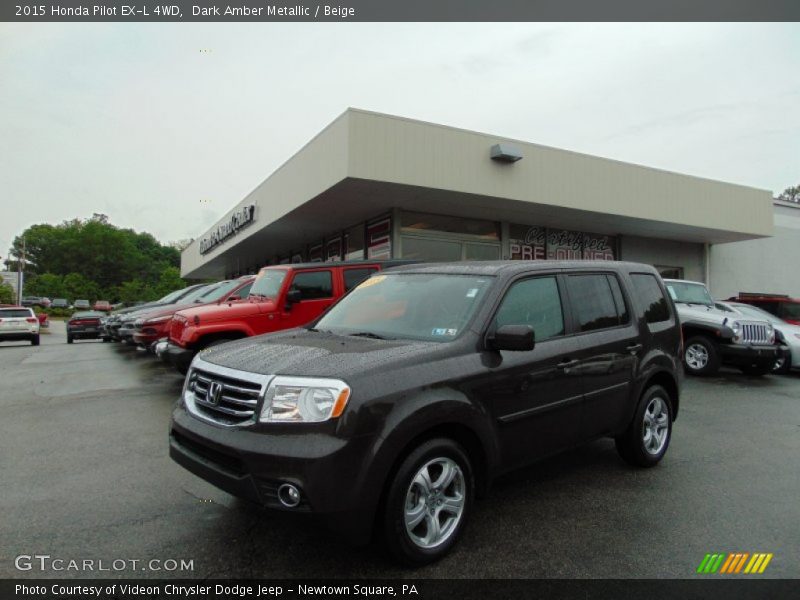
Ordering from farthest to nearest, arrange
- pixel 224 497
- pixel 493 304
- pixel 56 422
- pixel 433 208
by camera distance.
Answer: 1. pixel 433 208
2. pixel 56 422
3. pixel 224 497
4. pixel 493 304

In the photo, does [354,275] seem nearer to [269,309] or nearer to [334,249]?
[269,309]

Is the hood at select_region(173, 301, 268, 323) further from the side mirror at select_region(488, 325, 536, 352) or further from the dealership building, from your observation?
the side mirror at select_region(488, 325, 536, 352)

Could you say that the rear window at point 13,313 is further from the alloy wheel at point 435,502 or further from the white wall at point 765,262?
the white wall at point 765,262

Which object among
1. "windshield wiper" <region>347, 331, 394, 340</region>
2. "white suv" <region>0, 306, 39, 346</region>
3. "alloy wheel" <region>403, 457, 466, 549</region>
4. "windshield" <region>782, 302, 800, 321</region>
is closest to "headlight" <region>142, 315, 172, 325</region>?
"windshield wiper" <region>347, 331, 394, 340</region>

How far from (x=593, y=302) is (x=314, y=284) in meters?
5.25

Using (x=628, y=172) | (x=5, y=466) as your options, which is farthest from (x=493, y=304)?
(x=628, y=172)

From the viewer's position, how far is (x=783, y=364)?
1136 cm

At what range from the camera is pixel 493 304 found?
3619 mm

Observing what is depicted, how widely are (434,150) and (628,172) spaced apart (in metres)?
7.11

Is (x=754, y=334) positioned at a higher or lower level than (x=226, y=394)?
lower

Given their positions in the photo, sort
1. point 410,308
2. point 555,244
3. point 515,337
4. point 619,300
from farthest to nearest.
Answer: point 555,244
point 619,300
point 410,308
point 515,337

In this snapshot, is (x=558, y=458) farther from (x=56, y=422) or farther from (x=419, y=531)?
(x=56, y=422)

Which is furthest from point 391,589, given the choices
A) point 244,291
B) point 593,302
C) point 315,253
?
point 315,253

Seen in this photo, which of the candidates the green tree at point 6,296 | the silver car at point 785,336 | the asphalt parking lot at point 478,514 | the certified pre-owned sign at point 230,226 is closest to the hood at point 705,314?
the silver car at point 785,336
